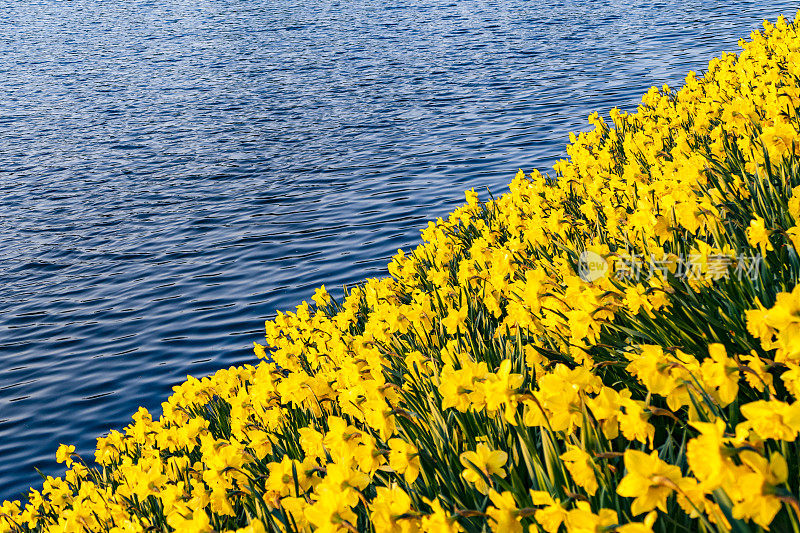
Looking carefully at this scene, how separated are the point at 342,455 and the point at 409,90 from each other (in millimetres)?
16230

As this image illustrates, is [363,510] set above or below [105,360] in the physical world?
above

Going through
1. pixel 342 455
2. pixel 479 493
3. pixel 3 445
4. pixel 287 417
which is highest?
pixel 342 455

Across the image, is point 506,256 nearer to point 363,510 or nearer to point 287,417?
point 287,417

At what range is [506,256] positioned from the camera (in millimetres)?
4184

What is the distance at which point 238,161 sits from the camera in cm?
1441

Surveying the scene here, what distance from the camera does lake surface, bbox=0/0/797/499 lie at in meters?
8.48

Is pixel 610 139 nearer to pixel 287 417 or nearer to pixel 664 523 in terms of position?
pixel 287 417

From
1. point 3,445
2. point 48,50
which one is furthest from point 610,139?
point 48,50

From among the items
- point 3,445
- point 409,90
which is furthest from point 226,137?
point 3,445

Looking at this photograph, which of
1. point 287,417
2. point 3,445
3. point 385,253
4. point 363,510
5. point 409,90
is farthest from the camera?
point 409,90

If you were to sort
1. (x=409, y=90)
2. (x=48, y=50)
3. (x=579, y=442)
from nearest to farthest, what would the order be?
(x=579, y=442)
(x=409, y=90)
(x=48, y=50)

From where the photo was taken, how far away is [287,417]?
4.12 m

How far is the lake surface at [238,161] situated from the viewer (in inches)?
334

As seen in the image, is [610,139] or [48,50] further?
[48,50]
